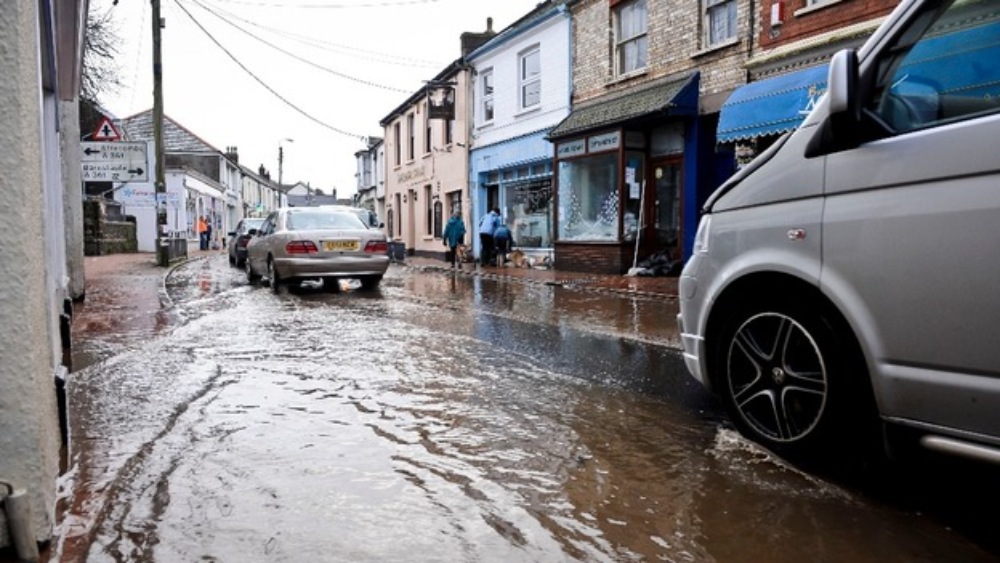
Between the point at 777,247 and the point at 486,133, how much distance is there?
20659mm

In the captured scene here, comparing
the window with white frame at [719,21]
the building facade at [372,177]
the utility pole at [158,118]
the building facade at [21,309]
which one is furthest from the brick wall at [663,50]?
the building facade at [372,177]

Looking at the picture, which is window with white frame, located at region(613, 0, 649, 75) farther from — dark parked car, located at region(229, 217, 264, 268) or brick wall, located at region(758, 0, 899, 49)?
dark parked car, located at region(229, 217, 264, 268)

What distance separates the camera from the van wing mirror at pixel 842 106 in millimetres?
2979

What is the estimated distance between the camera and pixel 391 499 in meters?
2.98

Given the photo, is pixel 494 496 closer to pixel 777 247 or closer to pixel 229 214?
pixel 777 247

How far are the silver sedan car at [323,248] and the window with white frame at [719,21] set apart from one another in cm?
762

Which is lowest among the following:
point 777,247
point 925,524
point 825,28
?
point 925,524

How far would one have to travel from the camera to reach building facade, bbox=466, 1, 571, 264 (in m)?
19.4

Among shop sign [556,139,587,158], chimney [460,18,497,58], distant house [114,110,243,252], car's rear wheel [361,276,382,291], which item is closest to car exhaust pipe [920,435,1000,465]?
car's rear wheel [361,276,382,291]

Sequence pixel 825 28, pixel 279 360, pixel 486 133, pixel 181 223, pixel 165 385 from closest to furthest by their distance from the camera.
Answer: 1. pixel 165 385
2. pixel 279 360
3. pixel 825 28
4. pixel 486 133
5. pixel 181 223

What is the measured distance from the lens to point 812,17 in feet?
38.8

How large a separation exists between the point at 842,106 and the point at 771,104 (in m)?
9.36

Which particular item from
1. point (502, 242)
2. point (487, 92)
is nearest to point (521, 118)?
point (487, 92)

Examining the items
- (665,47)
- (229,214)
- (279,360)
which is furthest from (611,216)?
(229,214)
